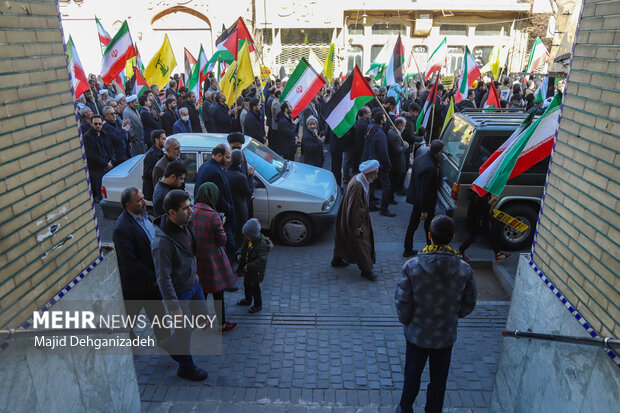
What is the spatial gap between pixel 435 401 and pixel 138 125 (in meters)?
9.07

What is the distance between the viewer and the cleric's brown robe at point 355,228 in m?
6.05

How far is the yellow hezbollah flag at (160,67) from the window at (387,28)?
939 inches

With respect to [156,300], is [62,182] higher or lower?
higher

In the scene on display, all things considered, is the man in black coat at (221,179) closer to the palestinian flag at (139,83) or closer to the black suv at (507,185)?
the black suv at (507,185)

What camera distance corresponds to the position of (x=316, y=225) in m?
7.37

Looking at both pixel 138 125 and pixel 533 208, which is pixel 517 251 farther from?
pixel 138 125

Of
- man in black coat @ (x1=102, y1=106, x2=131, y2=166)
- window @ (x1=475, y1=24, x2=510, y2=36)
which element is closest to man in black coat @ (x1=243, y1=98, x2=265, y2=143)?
man in black coat @ (x1=102, y1=106, x2=131, y2=166)

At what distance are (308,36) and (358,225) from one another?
1094 inches

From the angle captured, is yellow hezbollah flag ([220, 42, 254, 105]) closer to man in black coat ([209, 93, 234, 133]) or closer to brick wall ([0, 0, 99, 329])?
man in black coat ([209, 93, 234, 133])

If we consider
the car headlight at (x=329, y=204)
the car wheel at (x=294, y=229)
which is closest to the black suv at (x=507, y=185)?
the car headlight at (x=329, y=204)

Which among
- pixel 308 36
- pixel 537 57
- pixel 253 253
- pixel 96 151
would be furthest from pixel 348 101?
pixel 308 36

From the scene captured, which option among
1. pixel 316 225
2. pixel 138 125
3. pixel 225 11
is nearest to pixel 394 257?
pixel 316 225

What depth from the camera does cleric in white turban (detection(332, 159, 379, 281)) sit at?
6.00 metres

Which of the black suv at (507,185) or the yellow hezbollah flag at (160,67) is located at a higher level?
the yellow hezbollah flag at (160,67)
